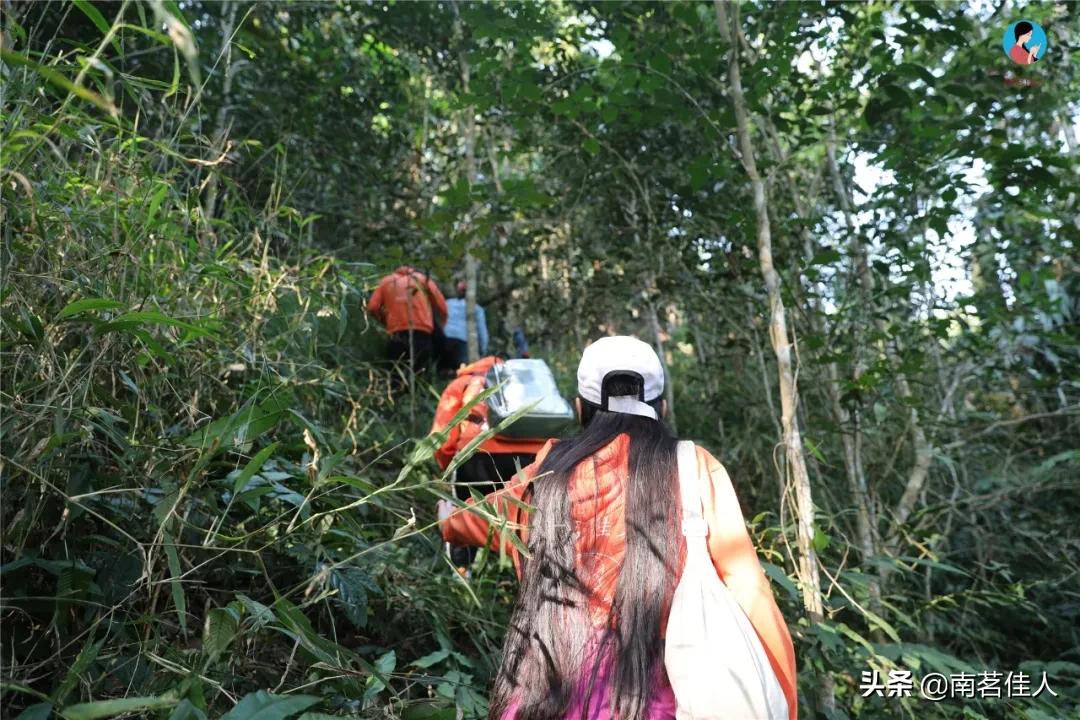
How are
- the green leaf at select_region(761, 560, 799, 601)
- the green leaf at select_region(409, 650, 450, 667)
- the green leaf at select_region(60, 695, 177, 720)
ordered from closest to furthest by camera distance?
the green leaf at select_region(60, 695, 177, 720), the green leaf at select_region(409, 650, 450, 667), the green leaf at select_region(761, 560, 799, 601)

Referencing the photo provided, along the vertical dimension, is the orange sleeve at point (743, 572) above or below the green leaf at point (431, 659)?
above

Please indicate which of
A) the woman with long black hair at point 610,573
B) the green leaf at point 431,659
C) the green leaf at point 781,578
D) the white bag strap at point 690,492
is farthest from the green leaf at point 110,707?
the green leaf at point 781,578

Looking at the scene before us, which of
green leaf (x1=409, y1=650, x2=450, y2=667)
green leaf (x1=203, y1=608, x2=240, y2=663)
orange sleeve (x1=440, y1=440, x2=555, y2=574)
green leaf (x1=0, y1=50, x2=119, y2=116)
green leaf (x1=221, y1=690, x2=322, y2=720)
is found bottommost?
green leaf (x1=409, y1=650, x2=450, y2=667)

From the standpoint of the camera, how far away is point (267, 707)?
53.8 inches

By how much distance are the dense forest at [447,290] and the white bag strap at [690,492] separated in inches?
21.6

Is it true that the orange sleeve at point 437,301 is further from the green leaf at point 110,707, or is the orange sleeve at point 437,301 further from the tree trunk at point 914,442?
the green leaf at point 110,707

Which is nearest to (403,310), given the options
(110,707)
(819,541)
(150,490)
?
(819,541)

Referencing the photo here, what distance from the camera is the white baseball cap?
6.27ft

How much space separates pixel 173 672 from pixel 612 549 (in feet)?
3.01

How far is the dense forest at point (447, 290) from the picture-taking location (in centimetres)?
169

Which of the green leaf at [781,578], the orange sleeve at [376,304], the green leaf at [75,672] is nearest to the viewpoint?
the green leaf at [75,672]

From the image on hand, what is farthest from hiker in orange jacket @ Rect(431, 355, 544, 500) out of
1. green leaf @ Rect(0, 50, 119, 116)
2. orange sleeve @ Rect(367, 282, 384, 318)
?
green leaf @ Rect(0, 50, 119, 116)

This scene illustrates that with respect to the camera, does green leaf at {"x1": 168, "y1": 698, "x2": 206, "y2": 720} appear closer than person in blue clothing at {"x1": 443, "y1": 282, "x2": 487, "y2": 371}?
Yes

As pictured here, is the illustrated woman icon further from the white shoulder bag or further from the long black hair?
the white shoulder bag
